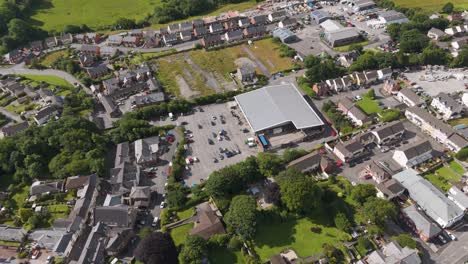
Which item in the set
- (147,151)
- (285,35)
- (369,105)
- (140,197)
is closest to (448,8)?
(285,35)

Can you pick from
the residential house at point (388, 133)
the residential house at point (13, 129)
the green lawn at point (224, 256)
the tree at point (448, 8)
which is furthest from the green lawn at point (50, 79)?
the tree at point (448, 8)

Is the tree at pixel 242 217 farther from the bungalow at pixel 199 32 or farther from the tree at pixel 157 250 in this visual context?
the bungalow at pixel 199 32

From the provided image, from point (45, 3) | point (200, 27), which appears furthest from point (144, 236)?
point (45, 3)

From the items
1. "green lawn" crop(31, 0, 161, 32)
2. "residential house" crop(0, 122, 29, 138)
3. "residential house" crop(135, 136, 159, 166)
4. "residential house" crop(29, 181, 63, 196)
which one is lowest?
"residential house" crop(29, 181, 63, 196)

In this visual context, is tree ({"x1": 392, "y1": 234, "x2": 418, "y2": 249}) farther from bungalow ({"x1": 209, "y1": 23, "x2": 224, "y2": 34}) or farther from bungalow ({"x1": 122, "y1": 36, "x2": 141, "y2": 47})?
bungalow ({"x1": 122, "y1": 36, "x2": 141, "y2": 47})

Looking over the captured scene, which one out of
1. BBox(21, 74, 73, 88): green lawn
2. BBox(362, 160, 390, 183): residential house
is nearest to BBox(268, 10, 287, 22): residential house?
BBox(21, 74, 73, 88): green lawn

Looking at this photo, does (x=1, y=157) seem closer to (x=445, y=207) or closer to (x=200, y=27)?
(x=200, y=27)
